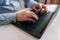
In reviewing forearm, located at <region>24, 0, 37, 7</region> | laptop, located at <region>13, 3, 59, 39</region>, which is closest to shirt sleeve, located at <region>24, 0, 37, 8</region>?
forearm, located at <region>24, 0, 37, 7</region>

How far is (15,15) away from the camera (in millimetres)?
852

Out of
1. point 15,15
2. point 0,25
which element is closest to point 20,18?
point 15,15

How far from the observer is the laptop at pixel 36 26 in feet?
2.29

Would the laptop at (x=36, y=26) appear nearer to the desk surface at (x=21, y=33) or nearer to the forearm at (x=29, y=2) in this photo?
the desk surface at (x=21, y=33)

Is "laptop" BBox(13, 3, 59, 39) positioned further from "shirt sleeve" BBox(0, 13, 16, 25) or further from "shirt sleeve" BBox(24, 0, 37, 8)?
"shirt sleeve" BBox(24, 0, 37, 8)

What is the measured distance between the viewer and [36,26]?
76 centimetres

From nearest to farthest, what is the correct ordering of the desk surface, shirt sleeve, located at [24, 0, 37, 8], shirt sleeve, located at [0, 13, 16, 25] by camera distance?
the desk surface, shirt sleeve, located at [0, 13, 16, 25], shirt sleeve, located at [24, 0, 37, 8]

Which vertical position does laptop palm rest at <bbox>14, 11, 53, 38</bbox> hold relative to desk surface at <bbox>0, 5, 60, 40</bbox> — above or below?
above

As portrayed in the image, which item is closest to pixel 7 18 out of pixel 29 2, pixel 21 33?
pixel 21 33

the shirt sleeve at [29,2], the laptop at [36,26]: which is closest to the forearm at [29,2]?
the shirt sleeve at [29,2]

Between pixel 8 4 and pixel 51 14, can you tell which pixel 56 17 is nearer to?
pixel 51 14

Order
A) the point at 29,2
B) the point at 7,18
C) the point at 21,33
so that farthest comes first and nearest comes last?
the point at 29,2 → the point at 7,18 → the point at 21,33

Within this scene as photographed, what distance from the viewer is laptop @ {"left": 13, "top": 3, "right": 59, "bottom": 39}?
70 cm

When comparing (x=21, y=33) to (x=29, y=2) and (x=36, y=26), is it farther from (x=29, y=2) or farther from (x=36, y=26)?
(x=29, y=2)
